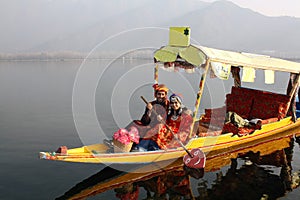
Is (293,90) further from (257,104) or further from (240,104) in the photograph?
Answer: (240,104)

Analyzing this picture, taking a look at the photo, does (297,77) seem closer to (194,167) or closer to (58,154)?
(194,167)

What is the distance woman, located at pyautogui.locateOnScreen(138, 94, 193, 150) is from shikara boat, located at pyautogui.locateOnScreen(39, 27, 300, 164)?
0.86 feet

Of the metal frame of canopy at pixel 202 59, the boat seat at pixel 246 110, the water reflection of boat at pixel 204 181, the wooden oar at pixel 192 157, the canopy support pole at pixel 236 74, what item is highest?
the metal frame of canopy at pixel 202 59

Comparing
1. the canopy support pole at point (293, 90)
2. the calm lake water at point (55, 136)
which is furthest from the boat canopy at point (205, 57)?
the canopy support pole at point (293, 90)

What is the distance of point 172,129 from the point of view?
1127 cm

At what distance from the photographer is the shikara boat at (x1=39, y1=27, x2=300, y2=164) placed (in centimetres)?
1020

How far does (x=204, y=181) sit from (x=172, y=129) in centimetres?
209

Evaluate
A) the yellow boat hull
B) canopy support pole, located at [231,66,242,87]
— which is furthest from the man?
canopy support pole, located at [231,66,242,87]

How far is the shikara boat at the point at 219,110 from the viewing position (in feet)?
33.4

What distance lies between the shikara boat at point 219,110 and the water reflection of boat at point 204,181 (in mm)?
561

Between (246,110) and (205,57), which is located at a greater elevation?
(205,57)

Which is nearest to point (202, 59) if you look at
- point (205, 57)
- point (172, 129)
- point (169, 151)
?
point (205, 57)

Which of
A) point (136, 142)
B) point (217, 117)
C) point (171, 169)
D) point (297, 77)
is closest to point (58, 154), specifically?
point (136, 142)

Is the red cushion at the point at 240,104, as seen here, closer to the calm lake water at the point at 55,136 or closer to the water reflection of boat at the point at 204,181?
the calm lake water at the point at 55,136
